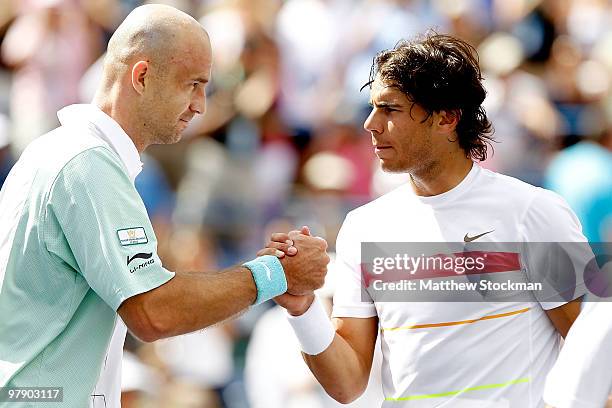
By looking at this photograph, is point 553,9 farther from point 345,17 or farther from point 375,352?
point 375,352

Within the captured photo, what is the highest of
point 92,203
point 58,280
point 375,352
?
point 92,203

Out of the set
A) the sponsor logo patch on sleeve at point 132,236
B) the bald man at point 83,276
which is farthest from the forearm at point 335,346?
the sponsor logo patch on sleeve at point 132,236

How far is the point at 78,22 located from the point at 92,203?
4.92 m

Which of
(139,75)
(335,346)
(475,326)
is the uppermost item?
(139,75)

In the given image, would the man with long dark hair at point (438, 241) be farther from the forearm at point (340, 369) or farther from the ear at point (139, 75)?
the ear at point (139, 75)

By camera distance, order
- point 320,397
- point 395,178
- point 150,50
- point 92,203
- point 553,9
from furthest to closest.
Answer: point 553,9, point 395,178, point 320,397, point 150,50, point 92,203

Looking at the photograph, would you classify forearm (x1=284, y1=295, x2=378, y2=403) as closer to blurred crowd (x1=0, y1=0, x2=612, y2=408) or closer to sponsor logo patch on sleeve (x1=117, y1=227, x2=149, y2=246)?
sponsor logo patch on sleeve (x1=117, y1=227, x2=149, y2=246)

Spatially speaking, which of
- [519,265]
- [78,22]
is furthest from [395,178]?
[519,265]

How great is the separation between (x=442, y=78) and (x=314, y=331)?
1019 millimetres

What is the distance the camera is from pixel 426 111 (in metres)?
4.01

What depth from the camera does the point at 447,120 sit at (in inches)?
159

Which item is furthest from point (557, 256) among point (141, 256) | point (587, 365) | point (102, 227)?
point (102, 227)

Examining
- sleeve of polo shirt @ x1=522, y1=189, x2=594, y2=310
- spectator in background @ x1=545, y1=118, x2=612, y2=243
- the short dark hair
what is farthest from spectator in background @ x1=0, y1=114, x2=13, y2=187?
sleeve of polo shirt @ x1=522, y1=189, x2=594, y2=310

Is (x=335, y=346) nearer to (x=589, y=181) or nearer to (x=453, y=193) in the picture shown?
(x=453, y=193)
